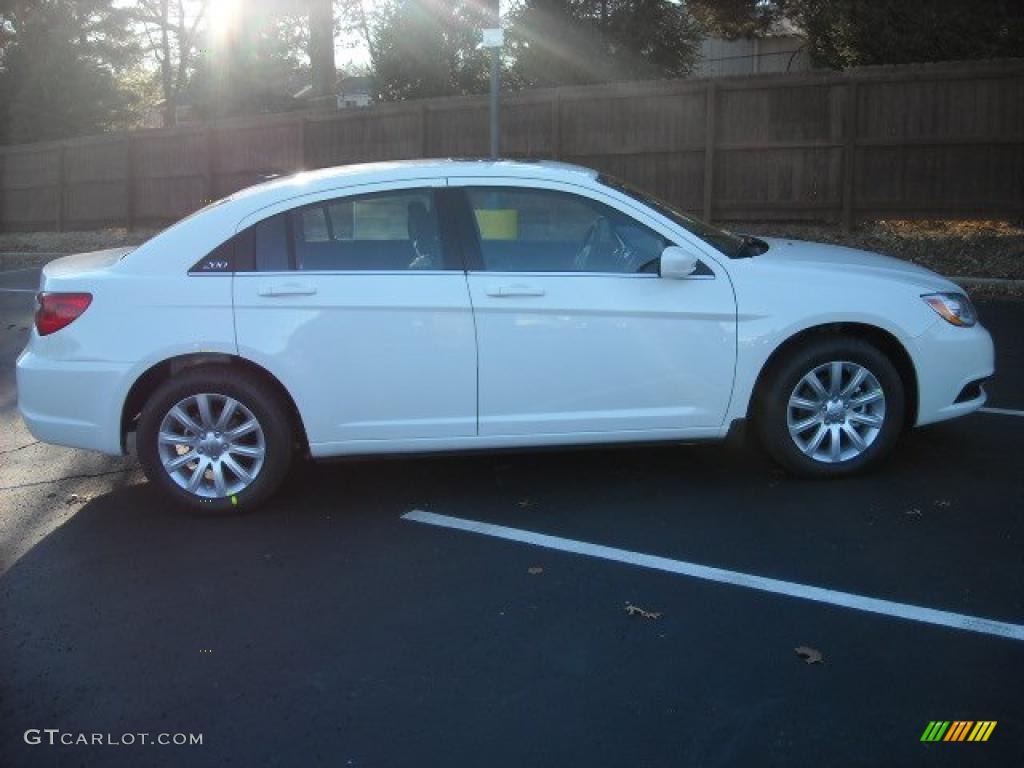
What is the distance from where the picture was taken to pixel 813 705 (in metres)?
3.32

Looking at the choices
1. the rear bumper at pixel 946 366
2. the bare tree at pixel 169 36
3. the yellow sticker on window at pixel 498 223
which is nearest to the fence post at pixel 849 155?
the rear bumper at pixel 946 366

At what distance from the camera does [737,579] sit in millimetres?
4277

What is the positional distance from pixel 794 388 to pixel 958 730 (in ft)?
7.78

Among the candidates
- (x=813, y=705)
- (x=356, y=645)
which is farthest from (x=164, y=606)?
(x=813, y=705)

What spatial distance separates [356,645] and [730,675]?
133 cm

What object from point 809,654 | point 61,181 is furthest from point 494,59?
point 61,181

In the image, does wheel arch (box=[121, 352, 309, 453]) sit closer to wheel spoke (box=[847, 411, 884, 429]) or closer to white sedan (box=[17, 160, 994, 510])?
white sedan (box=[17, 160, 994, 510])

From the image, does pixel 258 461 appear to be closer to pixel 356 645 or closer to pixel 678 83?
pixel 356 645

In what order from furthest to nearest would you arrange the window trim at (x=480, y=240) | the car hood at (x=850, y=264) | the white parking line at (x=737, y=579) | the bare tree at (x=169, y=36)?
the bare tree at (x=169, y=36) < the car hood at (x=850, y=264) < the window trim at (x=480, y=240) < the white parking line at (x=737, y=579)

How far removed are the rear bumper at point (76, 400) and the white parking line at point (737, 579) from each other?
153 centimetres

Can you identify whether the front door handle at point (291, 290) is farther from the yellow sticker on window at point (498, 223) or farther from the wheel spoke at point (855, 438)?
the wheel spoke at point (855, 438)

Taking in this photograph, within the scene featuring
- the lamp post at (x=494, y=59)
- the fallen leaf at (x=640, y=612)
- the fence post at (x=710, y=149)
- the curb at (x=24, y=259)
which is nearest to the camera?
the fallen leaf at (x=640, y=612)

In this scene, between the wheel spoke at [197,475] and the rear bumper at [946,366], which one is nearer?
the wheel spoke at [197,475]

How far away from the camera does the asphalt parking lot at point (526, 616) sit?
3.24m
